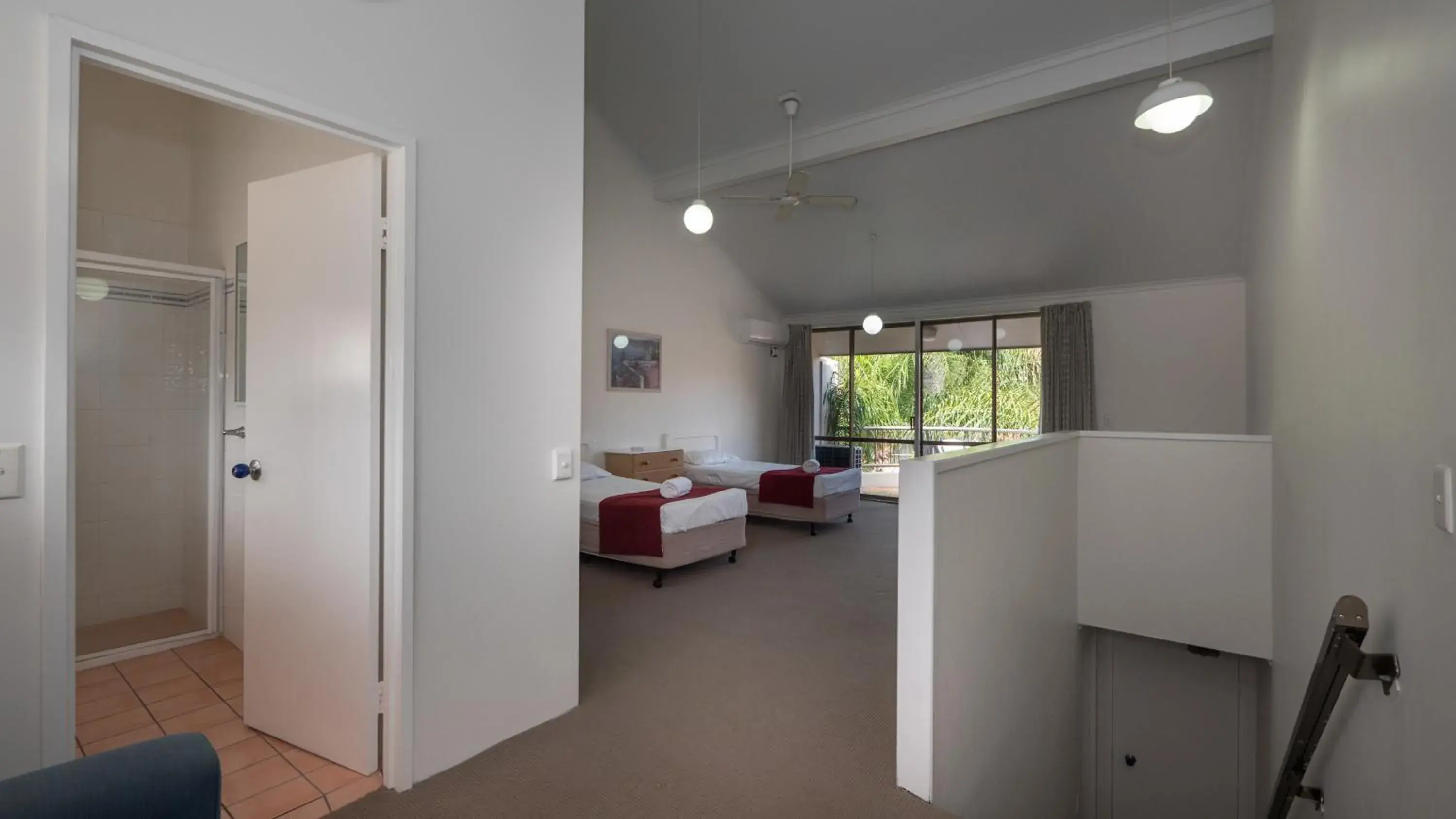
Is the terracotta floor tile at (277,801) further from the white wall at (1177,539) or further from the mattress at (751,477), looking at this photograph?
the mattress at (751,477)

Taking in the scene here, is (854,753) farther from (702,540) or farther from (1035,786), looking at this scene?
(702,540)

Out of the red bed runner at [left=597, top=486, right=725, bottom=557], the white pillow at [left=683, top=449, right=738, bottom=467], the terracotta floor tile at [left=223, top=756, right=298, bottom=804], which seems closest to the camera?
the terracotta floor tile at [left=223, top=756, right=298, bottom=804]

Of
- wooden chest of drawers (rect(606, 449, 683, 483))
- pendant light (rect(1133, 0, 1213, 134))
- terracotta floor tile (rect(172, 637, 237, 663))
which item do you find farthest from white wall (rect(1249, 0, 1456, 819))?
wooden chest of drawers (rect(606, 449, 683, 483))

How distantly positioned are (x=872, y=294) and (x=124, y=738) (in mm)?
7402

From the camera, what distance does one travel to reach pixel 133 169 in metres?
3.41

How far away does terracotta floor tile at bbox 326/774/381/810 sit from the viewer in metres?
1.92

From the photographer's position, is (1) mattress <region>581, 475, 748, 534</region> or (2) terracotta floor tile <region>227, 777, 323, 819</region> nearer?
(2) terracotta floor tile <region>227, 777, 323, 819</region>

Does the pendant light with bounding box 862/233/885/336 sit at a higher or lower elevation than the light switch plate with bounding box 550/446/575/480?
higher

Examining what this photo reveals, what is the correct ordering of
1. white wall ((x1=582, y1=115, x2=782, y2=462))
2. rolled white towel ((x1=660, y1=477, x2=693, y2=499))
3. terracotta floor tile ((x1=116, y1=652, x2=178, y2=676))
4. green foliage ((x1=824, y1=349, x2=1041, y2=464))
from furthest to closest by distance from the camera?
1. green foliage ((x1=824, y1=349, x2=1041, y2=464))
2. white wall ((x1=582, y1=115, x2=782, y2=462))
3. rolled white towel ((x1=660, y1=477, x2=693, y2=499))
4. terracotta floor tile ((x1=116, y1=652, x2=178, y2=676))

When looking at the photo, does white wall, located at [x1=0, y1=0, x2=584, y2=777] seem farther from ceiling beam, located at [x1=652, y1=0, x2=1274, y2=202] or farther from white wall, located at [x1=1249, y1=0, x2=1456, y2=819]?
ceiling beam, located at [x1=652, y1=0, x2=1274, y2=202]

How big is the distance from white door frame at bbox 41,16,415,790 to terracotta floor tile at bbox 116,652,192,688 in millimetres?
1623

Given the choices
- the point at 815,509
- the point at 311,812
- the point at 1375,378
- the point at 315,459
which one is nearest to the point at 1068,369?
the point at 815,509

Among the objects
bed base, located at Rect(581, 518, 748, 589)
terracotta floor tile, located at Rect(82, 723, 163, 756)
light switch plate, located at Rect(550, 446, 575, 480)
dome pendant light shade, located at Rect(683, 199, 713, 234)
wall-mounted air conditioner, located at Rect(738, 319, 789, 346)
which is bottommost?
terracotta floor tile, located at Rect(82, 723, 163, 756)

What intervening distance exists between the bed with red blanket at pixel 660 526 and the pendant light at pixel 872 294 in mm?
2722
